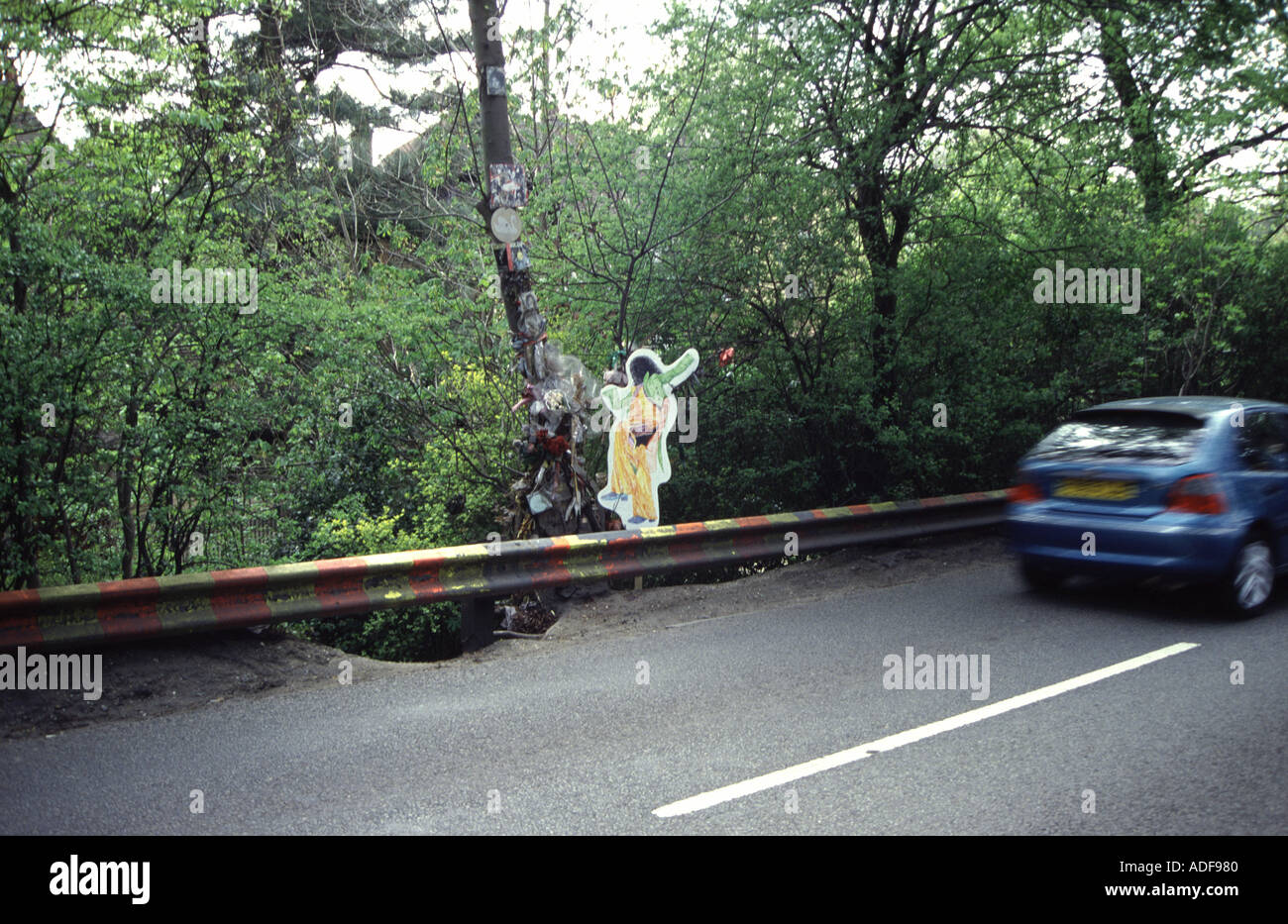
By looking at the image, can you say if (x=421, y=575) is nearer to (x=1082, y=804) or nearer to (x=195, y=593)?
(x=195, y=593)

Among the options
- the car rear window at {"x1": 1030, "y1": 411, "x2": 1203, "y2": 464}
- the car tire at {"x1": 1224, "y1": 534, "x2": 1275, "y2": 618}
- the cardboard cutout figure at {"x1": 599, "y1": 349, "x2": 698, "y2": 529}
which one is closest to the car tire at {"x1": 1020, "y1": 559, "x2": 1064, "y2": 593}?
the car rear window at {"x1": 1030, "y1": 411, "x2": 1203, "y2": 464}

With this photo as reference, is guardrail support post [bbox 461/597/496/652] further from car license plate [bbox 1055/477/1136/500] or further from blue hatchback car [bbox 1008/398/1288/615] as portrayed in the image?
car license plate [bbox 1055/477/1136/500]

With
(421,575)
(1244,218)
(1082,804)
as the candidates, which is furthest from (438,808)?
(1244,218)

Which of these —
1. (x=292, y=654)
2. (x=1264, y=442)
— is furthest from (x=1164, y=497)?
(x=292, y=654)

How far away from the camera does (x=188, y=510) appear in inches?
340

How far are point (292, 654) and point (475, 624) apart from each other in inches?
57.0

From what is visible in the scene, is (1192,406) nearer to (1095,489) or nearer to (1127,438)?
(1127,438)

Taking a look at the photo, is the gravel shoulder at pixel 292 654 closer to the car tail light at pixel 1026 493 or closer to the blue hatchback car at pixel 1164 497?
the car tail light at pixel 1026 493

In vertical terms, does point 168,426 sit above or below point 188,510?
above

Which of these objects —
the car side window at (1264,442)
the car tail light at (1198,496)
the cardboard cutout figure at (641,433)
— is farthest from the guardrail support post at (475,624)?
the car side window at (1264,442)

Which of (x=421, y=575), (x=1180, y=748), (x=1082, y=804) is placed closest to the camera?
(x=1082, y=804)

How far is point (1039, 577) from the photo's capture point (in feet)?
27.9

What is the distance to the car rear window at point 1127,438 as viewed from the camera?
7555 mm

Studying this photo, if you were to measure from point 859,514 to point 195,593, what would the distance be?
21.2 feet
